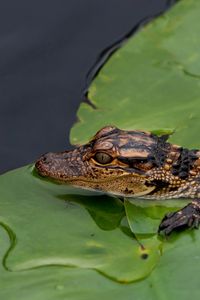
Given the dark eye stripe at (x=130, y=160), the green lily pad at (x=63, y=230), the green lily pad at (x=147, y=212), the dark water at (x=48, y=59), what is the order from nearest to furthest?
the green lily pad at (x=63, y=230) → the green lily pad at (x=147, y=212) → the dark eye stripe at (x=130, y=160) → the dark water at (x=48, y=59)

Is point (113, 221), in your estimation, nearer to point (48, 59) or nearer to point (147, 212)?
point (147, 212)

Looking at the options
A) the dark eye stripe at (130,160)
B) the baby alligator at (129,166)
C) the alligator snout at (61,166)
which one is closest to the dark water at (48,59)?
the alligator snout at (61,166)

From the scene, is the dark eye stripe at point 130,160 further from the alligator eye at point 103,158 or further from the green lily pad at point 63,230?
the green lily pad at point 63,230

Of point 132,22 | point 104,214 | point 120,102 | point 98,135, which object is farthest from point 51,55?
point 104,214

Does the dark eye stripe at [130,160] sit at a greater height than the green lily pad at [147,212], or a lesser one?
greater

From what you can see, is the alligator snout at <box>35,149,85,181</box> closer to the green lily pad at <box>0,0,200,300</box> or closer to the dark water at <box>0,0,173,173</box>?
the green lily pad at <box>0,0,200,300</box>

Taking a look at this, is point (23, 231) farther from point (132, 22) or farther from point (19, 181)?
point (132, 22)

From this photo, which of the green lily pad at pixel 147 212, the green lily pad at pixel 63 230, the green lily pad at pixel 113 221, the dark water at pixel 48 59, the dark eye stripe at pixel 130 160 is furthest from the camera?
the dark water at pixel 48 59
